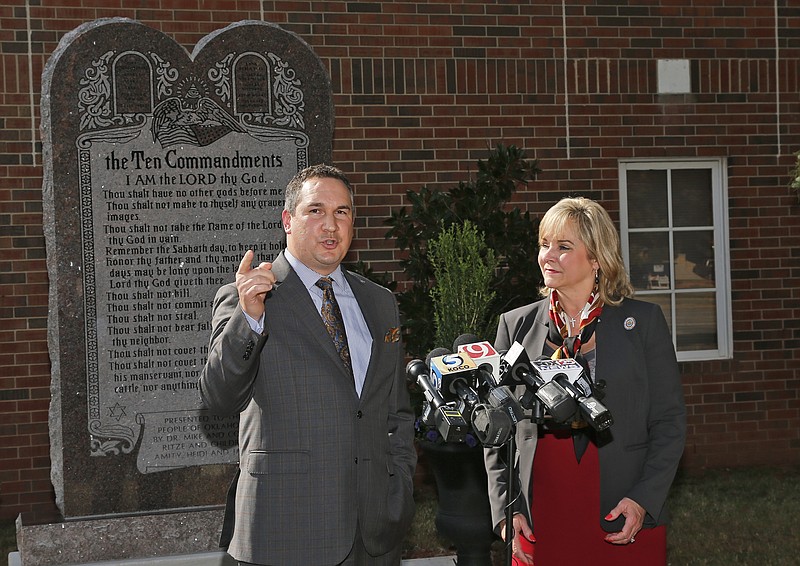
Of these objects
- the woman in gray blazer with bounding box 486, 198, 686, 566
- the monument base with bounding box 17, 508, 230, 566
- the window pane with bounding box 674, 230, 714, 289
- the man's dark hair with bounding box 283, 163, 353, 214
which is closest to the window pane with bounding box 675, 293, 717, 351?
the window pane with bounding box 674, 230, 714, 289

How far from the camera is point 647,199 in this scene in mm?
8492

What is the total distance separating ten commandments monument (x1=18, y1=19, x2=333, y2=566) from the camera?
5.13m

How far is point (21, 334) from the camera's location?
23.8 feet

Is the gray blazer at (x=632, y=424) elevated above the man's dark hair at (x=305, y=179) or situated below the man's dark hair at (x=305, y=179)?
below

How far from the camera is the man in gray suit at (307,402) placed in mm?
2963

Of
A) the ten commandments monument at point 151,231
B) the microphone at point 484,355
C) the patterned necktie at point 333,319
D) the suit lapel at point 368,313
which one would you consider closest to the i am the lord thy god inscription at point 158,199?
the ten commandments monument at point 151,231

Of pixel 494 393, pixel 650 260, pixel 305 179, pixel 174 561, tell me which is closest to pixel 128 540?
pixel 174 561

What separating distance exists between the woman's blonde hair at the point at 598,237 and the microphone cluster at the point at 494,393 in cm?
87

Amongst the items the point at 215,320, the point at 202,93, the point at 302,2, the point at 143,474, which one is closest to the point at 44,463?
the point at 143,474

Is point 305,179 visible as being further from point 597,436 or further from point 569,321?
point 597,436

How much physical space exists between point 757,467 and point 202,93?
5.82 meters

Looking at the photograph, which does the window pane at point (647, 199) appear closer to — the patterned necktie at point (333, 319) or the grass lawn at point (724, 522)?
the grass lawn at point (724, 522)

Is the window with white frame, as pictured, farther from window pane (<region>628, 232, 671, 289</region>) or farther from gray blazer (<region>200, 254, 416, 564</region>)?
gray blazer (<region>200, 254, 416, 564</region>)

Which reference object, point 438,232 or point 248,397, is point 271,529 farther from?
point 438,232
